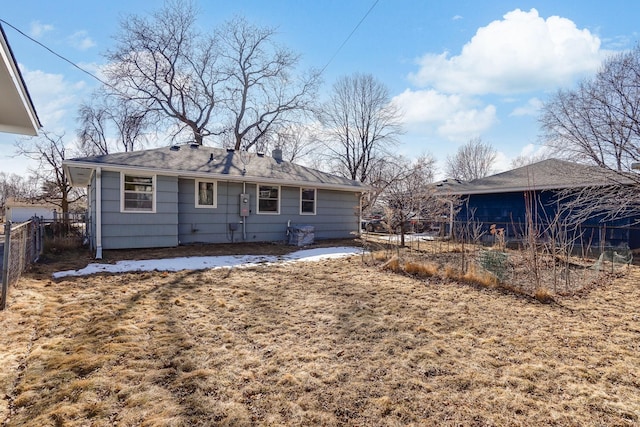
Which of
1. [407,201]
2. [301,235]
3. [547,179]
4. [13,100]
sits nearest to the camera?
[13,100]

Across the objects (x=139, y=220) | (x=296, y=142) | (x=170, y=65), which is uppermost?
(x=170, y=65)

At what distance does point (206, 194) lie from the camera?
9727mm

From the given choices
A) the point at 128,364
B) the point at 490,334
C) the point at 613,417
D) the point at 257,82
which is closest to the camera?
the point at 613,417

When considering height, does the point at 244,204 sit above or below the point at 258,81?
below

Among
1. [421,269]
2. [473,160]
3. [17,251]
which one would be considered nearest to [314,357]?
[421,269]

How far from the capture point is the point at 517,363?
2.84 metres

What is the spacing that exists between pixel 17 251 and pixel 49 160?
19269 millimetres

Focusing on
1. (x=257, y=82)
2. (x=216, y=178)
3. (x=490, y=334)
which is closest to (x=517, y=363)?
(x=490, y=334)

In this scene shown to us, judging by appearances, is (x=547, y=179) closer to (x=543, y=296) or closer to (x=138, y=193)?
(x=543, y=296)

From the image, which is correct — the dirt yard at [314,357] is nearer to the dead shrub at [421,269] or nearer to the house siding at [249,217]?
the dead shrub at [421,269]

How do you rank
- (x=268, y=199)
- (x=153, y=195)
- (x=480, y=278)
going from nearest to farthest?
(x=480, y=278) → (x=153, y=195) → (x=268, y=199)

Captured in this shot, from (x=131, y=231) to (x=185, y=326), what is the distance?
19.3ft

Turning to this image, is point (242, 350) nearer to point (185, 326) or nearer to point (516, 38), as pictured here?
point (185, 326)

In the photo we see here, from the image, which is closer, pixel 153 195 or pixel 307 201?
pixel 153 195
